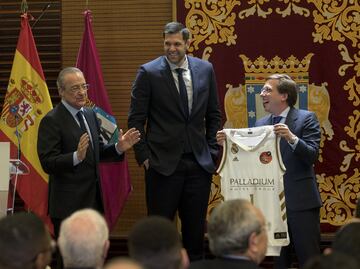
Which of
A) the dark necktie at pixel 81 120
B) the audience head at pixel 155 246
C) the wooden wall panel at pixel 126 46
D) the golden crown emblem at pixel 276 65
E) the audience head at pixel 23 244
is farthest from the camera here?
the wooden wall panel at pixel 126 46

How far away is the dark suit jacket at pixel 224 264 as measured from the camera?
2.48 m

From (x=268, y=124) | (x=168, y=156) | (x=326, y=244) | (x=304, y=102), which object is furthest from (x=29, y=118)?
(x=326, y=244)

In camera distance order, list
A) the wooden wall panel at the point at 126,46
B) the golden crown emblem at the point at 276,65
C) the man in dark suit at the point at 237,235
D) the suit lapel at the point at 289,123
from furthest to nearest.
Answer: the wooden wall panel at the point at 126,46 → the golden crown emblem at the point at 276,65 → the suit lapel at the point at 289,123 → the man in dark suit at the point at 237,235

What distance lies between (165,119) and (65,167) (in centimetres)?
69

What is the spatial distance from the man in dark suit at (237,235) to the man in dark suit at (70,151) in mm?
1673

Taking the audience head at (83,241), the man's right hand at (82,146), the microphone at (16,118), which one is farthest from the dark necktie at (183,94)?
the audience head at (83,241)

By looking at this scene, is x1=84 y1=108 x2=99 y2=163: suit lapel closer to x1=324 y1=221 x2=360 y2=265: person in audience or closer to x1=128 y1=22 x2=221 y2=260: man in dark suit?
x1=128 y1=22 x2=221 y2=260: man in dark suit

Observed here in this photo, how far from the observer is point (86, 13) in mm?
5328

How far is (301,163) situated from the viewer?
457 cm

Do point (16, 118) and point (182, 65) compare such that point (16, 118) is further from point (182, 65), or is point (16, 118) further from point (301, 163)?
point (301, 163)

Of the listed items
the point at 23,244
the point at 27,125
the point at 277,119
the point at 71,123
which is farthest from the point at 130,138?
the point at 23,244

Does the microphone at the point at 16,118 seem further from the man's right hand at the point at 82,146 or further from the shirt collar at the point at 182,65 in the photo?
the shirt collar at the point at 182,65

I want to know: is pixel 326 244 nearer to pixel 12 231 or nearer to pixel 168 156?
pixel 168 156

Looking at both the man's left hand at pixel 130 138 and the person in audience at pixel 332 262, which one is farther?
the man's left hand at pixel 130 138
